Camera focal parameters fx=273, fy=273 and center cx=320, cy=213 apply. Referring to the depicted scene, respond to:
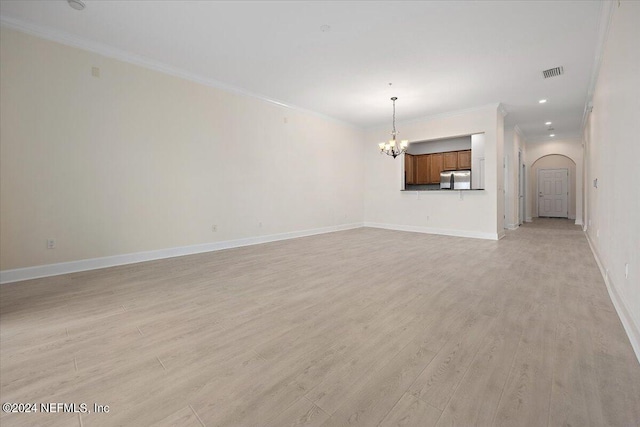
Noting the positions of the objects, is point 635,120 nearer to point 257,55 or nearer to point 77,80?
point 257,55

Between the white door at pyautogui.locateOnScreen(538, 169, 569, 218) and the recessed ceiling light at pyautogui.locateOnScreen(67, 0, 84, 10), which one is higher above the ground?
the recessed ceiling light at pyautogui.locateOnScreen(67, 0, 84, 10)

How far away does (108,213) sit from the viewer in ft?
12.6

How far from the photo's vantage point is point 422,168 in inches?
363

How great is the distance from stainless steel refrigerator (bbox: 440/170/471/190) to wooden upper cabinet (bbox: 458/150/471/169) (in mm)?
687

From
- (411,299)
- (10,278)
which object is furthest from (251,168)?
(411,299)

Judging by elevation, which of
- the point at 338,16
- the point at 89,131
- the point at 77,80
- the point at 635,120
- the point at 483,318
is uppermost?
the point at 338,16

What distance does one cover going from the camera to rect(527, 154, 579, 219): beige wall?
10.3 metres

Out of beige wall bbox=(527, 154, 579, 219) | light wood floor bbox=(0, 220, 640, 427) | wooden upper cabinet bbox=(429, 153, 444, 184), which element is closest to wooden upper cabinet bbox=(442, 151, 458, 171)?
wooden upper cabinet bbox=(429, 153, 444, 184)

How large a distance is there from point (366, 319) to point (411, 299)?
25.2 inches

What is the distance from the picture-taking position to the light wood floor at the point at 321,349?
1247mm

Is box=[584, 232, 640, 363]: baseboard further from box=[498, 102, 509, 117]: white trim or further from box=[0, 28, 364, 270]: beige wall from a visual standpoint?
box=[0, 28, 364, 270]: beige wall

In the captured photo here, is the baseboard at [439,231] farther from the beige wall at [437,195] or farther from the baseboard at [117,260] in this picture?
the baseboard at [117,260]

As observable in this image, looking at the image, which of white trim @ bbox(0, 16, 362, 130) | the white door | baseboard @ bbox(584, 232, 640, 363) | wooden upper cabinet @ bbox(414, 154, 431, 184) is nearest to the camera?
baseboard @ bbox(584, 232, 640, 363)

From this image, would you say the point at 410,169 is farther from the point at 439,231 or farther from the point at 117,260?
the point at 117,260
